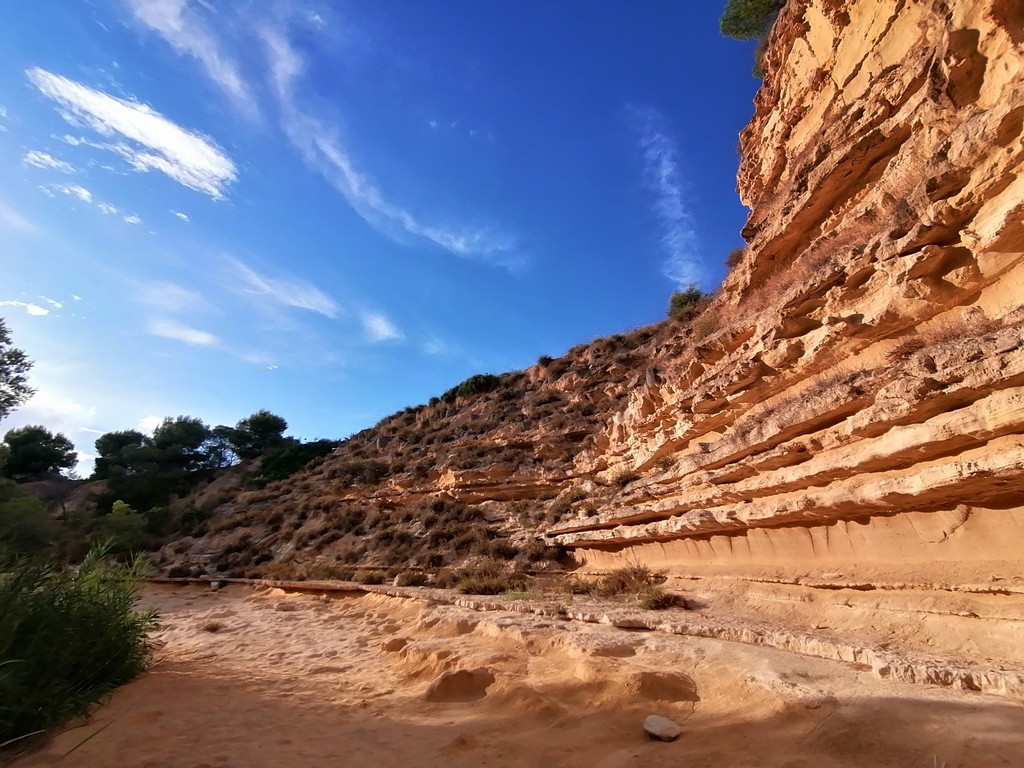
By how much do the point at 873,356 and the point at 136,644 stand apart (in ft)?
32.6

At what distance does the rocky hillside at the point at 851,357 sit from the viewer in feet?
15.5

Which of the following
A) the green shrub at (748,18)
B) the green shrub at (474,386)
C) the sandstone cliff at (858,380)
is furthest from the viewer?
the green shrub at (474,386)

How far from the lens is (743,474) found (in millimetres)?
7602

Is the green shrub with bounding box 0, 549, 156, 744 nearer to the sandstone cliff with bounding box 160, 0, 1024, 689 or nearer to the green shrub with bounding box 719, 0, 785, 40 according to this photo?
the sandstone cliff with bounding box 160, 0, 1024, 689

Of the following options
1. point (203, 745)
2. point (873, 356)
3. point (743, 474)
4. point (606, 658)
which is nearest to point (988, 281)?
point (873, 356)

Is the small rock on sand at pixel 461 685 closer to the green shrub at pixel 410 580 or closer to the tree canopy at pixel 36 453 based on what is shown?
the green shrub at pixel 410 580

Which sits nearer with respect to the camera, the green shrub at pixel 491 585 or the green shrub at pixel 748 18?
the green shrub at pixel 491 585

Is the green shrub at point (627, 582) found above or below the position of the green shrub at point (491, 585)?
above

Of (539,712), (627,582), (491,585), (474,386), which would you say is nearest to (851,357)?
(627,582)

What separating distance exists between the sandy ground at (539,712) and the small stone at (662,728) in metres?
0.05

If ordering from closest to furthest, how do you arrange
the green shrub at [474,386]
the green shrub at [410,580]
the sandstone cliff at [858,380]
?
the sandstone cliff at [858,380]
the green shrub at [410,580]
the green shrub at [474,386]

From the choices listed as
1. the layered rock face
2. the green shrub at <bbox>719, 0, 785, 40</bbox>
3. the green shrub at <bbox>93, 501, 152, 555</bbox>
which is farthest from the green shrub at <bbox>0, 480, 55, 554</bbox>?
the green shrub at <bbox>719, 0, 785, 40</bbox>

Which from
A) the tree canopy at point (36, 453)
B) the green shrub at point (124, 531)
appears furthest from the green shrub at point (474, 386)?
the tree canopy at point (36, 453)

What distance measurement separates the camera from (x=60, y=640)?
4656 mm
